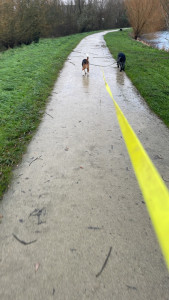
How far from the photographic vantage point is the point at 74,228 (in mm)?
2285

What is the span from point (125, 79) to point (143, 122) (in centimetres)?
468

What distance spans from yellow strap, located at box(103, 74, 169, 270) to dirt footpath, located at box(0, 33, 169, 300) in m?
0.08

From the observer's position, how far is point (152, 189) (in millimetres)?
2729

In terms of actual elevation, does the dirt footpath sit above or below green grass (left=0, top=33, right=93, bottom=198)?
below

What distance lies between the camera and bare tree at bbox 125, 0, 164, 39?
23812mm

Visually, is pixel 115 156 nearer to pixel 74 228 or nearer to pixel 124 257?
pixel 74 228

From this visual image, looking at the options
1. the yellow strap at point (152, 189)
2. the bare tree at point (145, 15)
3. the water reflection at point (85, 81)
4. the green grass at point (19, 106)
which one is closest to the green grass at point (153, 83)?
the yellow strap at point (152, 189)

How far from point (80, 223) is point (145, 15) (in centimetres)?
2885

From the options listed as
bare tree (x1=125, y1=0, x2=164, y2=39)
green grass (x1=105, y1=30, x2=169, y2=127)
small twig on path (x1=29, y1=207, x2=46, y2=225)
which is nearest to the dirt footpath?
small twig on path (x1=29, y1=207, x2=46, y2=225)

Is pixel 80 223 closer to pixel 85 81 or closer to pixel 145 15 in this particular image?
pixel 85 81

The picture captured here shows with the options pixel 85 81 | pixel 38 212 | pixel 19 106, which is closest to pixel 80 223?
pixel 38 212

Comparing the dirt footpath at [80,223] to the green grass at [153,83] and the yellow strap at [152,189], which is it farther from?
the green grass at [153,83]

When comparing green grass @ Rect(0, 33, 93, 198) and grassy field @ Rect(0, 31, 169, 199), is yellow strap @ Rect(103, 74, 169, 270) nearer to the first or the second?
grassy field @ Rect(0, 31, 169, 199)


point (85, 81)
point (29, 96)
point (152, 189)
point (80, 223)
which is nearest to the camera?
point (80, 223)
